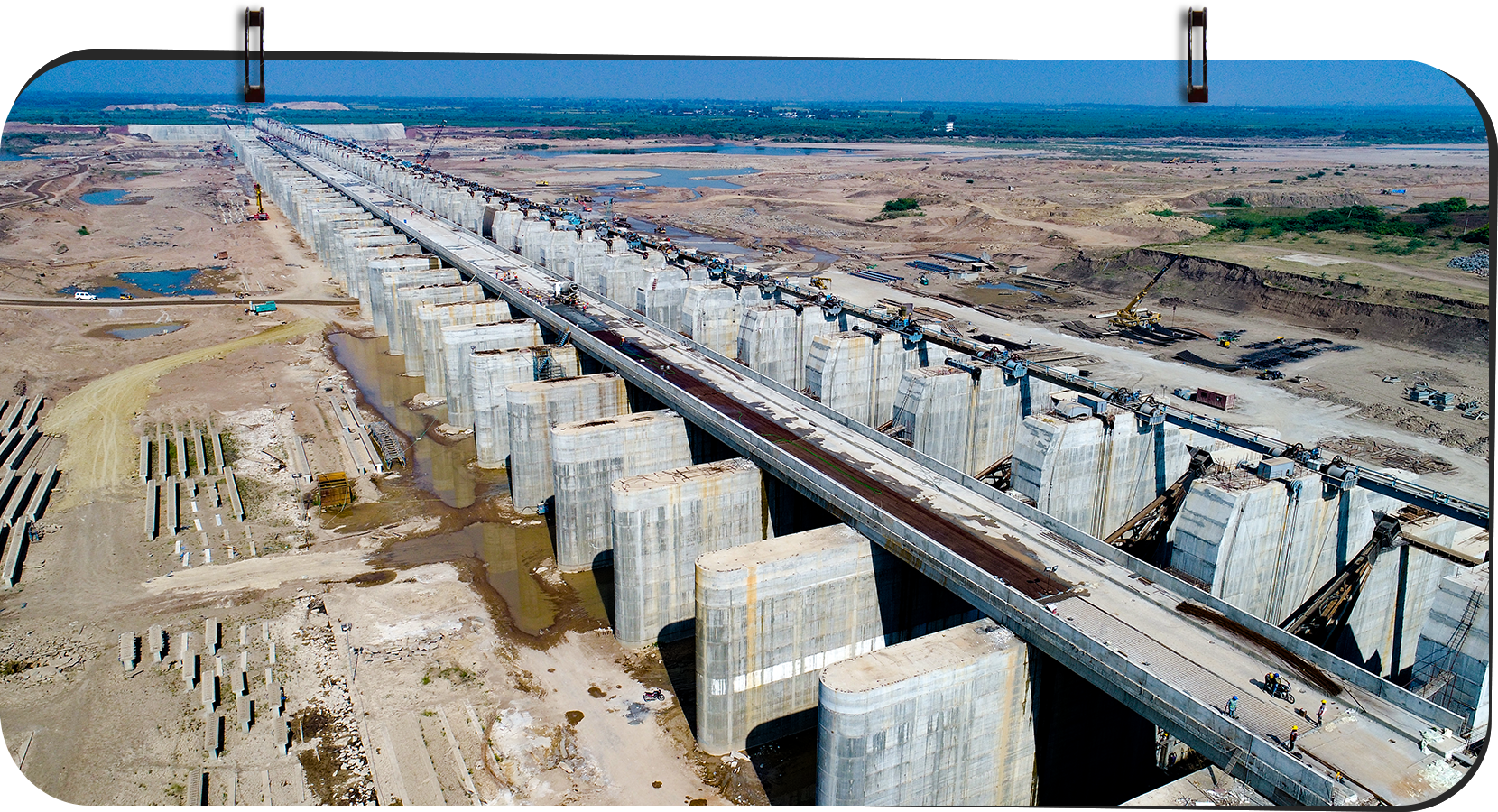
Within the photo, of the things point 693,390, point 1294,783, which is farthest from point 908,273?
point 1294,783

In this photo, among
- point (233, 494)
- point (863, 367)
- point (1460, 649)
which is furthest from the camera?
point (863, 367)

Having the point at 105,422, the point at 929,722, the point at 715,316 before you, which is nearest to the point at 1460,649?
the point at 929,722

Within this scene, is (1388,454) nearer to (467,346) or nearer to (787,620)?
(787,620)

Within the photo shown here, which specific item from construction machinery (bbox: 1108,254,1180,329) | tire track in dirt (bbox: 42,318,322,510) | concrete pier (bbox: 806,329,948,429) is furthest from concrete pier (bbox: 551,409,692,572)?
construction machinery (bbox: 1108,254,1180,329)

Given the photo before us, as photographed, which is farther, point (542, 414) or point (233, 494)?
point (233, 494)

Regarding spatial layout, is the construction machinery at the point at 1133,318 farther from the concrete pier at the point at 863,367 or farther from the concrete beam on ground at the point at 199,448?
the concrete beam on ground at the point at 199,448

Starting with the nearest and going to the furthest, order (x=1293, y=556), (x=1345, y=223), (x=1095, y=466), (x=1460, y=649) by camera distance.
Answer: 1. (x=1460, y=649)
2. (x=1293, y=556)
3. (x=1095, y=466)
4. (x=1345, y=223)
